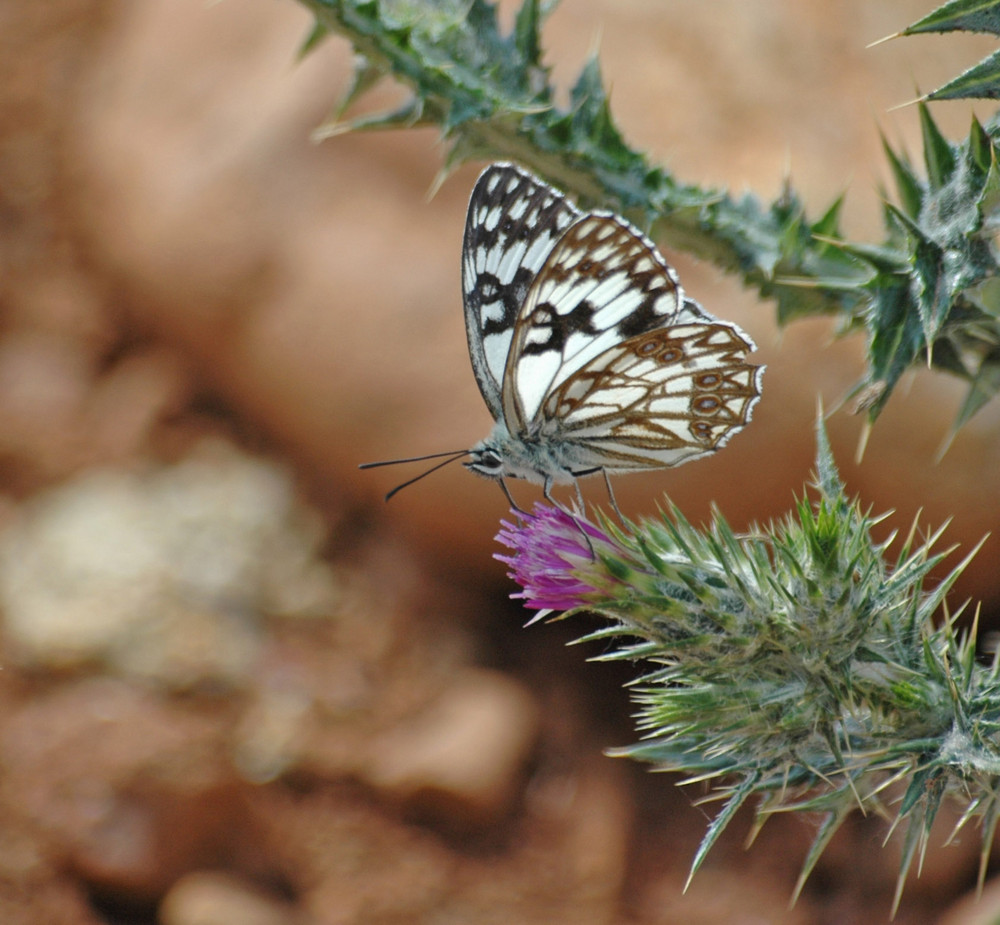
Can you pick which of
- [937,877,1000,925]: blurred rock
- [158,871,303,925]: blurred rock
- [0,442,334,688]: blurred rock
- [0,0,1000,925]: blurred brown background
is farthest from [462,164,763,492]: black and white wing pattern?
[937,877,1000,925]: blurred rock

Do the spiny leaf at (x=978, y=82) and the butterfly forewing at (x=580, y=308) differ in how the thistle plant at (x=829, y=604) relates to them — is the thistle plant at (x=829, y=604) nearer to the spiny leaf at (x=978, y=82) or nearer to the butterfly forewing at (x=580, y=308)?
the spiny leaf at (x=978, y=82)

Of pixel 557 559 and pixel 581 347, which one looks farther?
pixel 581 347

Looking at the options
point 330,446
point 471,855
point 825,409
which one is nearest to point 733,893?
point 471,855

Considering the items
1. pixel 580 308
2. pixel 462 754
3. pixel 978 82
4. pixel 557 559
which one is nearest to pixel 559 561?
pixel 557 559

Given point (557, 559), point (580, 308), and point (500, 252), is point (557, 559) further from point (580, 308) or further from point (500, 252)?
point (500, 252)

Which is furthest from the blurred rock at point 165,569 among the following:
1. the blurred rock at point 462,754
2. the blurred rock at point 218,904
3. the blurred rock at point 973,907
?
the blurred rock at point 973,907

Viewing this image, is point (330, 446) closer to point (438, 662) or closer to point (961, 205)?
point (438, 662)
